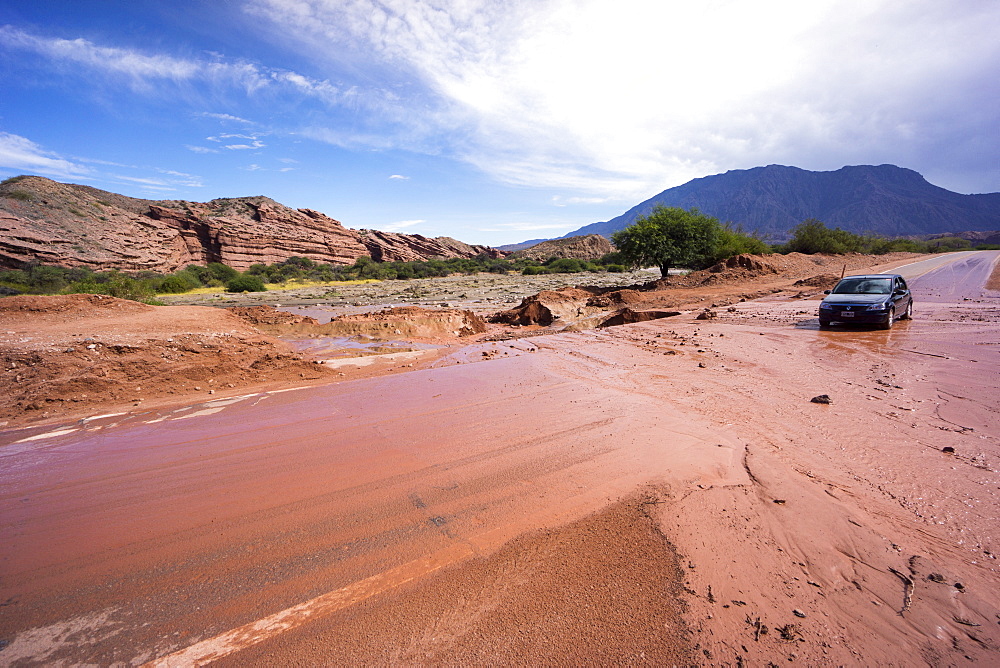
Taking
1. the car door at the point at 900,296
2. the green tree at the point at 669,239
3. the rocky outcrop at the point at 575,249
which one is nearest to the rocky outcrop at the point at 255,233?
the rocky outcrop at the point at 575,249

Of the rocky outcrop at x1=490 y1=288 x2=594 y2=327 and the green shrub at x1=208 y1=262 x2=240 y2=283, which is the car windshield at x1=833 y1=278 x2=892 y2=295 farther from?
the green shrub at x1=208 y1=262 x2=240 y2=283

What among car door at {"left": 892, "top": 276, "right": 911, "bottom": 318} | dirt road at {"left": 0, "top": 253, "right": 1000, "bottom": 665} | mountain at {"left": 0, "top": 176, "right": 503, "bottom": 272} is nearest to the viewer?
dirt road at {"left": 0, "top": 253, "right": 1000, "bottom": 665}

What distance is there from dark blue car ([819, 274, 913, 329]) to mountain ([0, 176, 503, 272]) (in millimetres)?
47574

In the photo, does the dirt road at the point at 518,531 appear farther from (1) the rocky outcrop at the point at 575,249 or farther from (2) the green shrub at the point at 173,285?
(1) the rocky outcrop at the point at 575,249

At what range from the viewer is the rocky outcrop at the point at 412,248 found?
73812mm

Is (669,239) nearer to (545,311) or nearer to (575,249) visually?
(545,311)

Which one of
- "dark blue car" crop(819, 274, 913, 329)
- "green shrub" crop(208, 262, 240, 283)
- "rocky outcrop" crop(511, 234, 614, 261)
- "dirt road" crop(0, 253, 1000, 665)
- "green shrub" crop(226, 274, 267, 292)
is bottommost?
"dirt road" crop(0, 253, 1000, 665)

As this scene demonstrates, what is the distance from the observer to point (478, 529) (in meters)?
3.13

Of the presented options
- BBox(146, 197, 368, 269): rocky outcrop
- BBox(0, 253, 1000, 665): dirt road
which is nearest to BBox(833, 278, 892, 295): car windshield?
BBox(0, 253, 1000, 665): dirt road

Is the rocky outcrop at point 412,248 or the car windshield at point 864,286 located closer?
the car windshield at point 864,286

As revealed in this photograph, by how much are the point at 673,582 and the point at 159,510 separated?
4146 mm

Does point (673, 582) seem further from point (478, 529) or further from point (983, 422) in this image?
point (983, 422)

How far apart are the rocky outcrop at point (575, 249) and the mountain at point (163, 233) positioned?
22.1 m

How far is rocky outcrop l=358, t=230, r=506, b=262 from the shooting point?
73.8m
